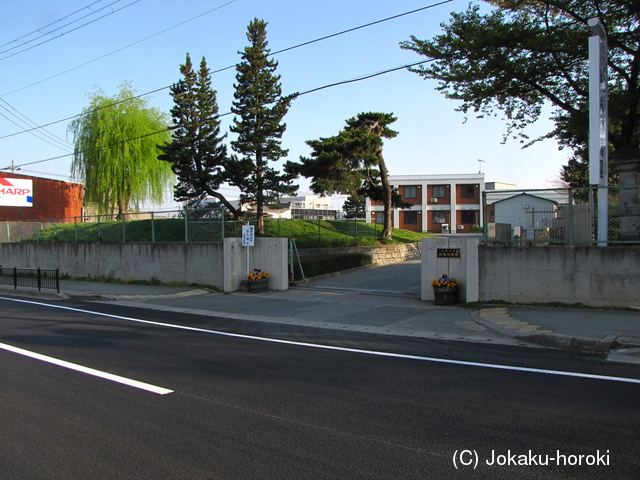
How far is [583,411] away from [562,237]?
8069 millimetres

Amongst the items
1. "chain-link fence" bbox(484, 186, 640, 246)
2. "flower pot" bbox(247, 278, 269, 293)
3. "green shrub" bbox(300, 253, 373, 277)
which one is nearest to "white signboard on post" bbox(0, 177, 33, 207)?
"green shrub" bbox(300, 253, 373, 277)

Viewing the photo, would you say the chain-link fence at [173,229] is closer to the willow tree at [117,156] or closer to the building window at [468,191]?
the willow tree at [117,156]

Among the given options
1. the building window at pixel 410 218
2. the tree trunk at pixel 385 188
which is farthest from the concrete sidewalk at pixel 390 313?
the building window at pixel 410 218

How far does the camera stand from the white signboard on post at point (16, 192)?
3906 cm

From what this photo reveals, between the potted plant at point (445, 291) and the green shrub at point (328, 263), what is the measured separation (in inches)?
275

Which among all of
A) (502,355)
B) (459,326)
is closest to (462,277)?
(459,326)

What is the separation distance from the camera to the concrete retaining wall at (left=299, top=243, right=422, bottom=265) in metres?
25.4

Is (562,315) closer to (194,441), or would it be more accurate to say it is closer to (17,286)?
(194,441)

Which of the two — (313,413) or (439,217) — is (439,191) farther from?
(313,413)

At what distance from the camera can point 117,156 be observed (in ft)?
117

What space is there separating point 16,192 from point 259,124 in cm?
2598

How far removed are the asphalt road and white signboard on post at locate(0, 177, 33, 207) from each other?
3645cm

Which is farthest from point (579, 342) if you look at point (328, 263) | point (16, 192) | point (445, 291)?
point (16, 192)

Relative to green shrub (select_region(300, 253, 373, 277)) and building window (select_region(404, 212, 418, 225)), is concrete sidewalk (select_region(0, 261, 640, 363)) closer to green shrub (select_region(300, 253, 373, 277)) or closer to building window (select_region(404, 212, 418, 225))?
green shrub (select_region(300, 253, 373, 277))
